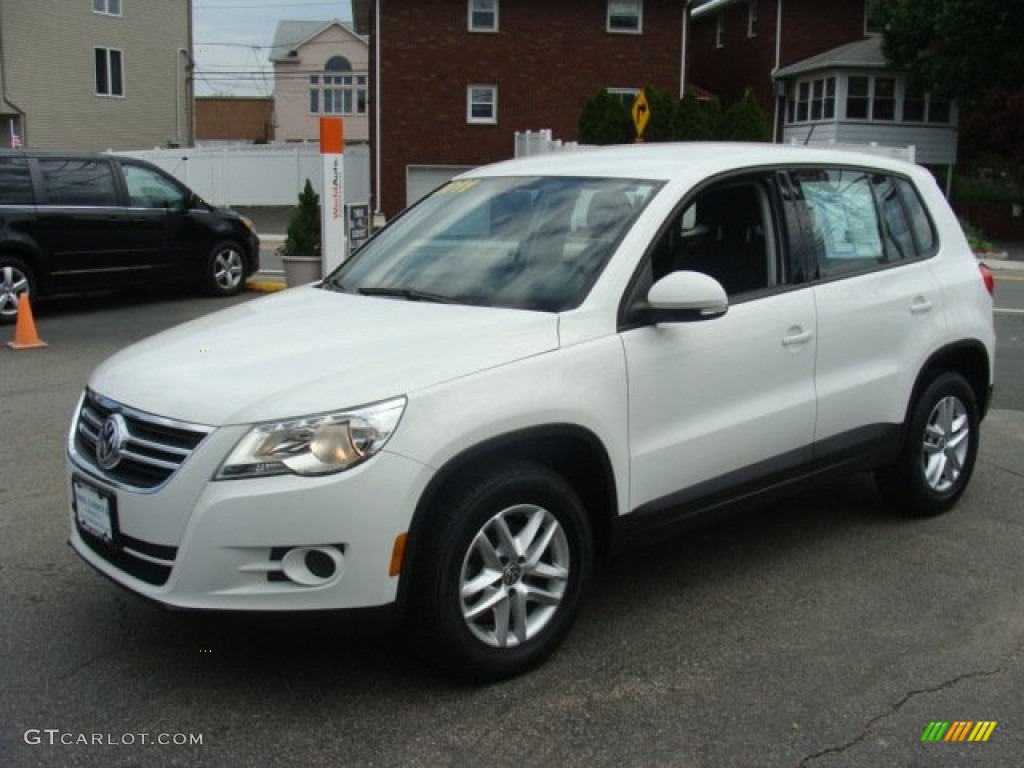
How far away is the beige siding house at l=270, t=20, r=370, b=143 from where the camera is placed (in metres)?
69.1

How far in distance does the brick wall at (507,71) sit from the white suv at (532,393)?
29.6 metres

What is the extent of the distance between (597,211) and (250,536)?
73.6 inches

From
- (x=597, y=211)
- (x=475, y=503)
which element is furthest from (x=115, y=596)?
(x=597, y=211)

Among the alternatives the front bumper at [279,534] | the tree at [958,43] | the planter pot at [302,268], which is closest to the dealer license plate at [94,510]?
the front bumper at [279,534]

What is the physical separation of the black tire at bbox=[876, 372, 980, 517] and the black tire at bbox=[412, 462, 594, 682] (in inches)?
83.6

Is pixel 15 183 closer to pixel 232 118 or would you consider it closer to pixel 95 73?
pixel 95 73

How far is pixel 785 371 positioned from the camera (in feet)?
14.3

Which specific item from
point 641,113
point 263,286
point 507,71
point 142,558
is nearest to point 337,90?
point 507,71

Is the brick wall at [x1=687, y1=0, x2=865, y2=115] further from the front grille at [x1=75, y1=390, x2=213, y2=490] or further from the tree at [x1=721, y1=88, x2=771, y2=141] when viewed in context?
the front grille at [x1=75, y1=390, x2=213, y2=490]

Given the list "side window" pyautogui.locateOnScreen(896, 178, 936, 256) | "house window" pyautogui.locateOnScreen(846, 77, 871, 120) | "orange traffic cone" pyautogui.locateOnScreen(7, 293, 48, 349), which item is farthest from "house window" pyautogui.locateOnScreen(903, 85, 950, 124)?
"side window" pyautogui.locateOnScreen(896, 178, 936, 256)

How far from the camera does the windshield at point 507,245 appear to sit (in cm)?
395

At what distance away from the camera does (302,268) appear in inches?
576

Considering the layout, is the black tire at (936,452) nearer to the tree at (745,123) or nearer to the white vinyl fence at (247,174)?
the tree at (745,123)

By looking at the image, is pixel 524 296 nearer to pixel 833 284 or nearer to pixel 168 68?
pixel 833 284
